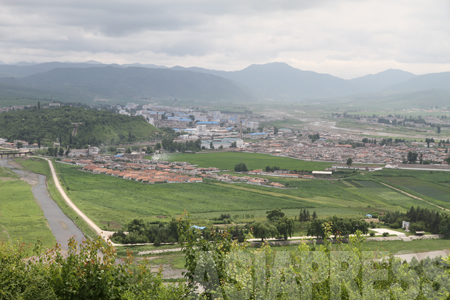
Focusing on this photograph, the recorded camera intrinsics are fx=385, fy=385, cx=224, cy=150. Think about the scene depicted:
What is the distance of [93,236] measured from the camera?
20.9 metres

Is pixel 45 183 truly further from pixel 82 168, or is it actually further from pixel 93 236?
pixel 93 236

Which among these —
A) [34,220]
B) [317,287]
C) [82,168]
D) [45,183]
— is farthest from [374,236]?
[82,168]

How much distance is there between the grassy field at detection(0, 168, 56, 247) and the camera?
792 inches

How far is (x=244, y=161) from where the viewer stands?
4788 centimetres

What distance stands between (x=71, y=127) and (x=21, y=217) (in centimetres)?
3997

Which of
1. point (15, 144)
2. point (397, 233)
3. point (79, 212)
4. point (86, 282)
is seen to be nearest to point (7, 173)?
point (79, 212)

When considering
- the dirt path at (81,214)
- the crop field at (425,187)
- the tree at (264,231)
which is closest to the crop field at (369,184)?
the crop field at (425,187)

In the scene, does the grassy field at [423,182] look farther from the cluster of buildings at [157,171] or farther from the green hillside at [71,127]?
the green hillside at [71,127]

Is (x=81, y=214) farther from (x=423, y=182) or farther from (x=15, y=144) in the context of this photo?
(x=15, y=144)

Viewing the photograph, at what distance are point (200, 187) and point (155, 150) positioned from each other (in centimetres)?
2303

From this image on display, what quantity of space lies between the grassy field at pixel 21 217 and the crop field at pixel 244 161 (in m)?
20.1

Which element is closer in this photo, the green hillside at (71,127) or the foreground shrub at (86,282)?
the foreground shrub at (86,282)

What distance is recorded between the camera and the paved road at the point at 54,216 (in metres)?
21.0

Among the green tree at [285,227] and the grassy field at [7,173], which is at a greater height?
the green tree at [285,227]
